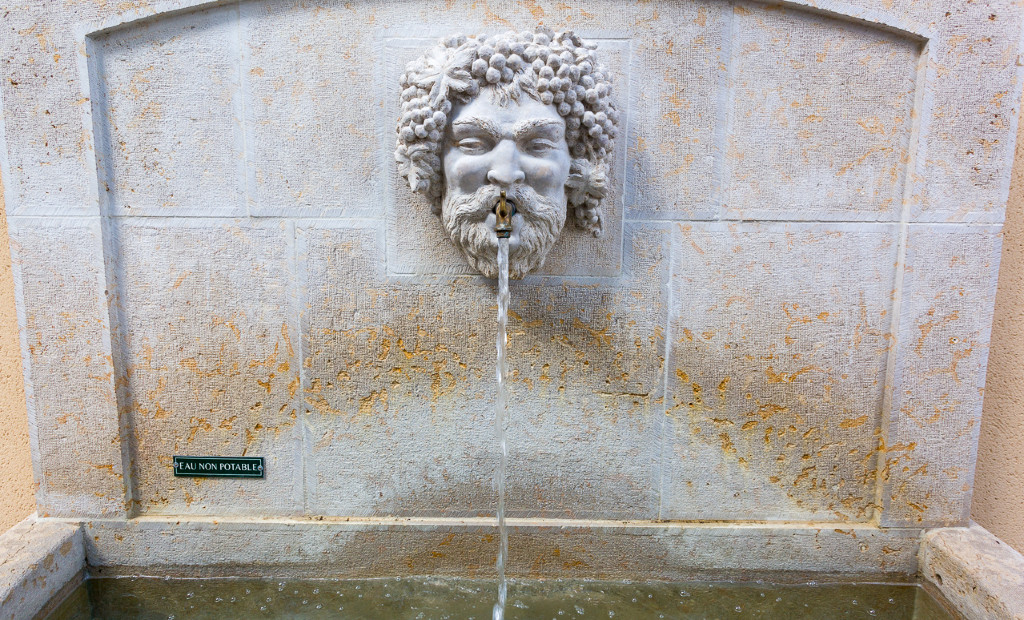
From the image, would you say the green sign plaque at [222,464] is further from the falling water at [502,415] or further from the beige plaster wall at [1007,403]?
the beige plaster wall at [1007,403]

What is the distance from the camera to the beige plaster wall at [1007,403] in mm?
2049

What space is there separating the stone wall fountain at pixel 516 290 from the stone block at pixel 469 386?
1cm

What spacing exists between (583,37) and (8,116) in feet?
6.53

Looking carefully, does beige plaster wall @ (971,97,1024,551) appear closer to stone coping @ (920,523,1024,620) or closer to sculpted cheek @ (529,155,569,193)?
stone coping @ (920,523,1024,620)

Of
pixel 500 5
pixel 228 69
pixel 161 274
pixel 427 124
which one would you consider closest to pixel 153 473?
pixel 161 274

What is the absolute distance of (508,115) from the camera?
1545 mm

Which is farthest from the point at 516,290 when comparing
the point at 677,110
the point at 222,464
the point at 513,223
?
the point at 222,464

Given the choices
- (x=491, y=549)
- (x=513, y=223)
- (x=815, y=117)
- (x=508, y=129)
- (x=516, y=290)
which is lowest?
(x=491, y=549)

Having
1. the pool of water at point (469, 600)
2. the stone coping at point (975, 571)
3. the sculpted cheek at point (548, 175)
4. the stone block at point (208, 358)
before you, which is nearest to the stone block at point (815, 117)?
the sculpted cheek at point (548, 175)

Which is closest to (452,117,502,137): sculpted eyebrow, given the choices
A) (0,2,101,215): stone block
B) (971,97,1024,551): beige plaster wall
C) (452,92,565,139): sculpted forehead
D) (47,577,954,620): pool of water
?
(452,92,565,139): sculpted forehead

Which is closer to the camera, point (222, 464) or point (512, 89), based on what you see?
point (512, 89)

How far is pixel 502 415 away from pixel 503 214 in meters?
0.72

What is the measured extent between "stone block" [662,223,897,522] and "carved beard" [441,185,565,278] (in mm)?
506

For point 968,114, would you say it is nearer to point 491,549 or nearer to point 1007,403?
point 1007,403
